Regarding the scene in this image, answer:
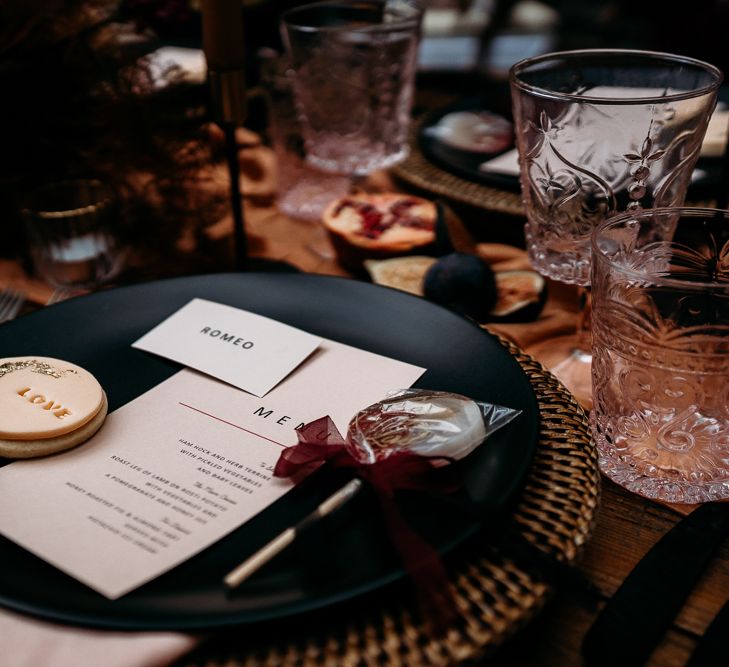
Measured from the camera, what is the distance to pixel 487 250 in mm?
997

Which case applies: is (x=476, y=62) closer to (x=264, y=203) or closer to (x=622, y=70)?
(x=264, y=203)

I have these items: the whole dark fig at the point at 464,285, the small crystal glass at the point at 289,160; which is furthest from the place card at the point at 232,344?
the small crystal glass at the point at 289,160

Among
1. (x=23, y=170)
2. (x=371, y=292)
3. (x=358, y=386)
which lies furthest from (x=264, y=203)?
(x=358, y=386)

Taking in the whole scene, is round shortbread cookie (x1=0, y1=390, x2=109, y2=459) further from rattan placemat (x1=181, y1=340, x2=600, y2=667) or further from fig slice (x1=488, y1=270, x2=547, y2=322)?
fig slice (x1=488, y1=270, x2=547, y2=322)

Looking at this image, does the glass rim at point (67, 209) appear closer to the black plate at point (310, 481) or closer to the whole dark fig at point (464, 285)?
the black plate at point (310, 481)

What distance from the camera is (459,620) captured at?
396 millimetres

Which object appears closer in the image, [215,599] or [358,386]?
[215,599]

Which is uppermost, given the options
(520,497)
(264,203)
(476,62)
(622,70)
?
(622,70)

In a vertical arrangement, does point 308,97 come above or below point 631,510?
above

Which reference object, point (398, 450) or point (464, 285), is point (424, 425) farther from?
point (464, 285)

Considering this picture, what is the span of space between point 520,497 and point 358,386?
0.17 metres

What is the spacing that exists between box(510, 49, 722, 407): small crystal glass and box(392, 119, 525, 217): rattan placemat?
0.21 meters

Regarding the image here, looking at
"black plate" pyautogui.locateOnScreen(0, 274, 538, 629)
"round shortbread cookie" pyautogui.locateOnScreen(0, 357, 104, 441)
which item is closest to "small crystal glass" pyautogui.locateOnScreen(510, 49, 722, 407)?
"black plate" pyautogui.locateOnScreen(0, 274, 538, 629)

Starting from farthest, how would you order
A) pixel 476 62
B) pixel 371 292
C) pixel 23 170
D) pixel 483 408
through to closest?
1. pixel 476 62
2. pixel 23 170
3. pixel 371 292
4. pixel 483 408
